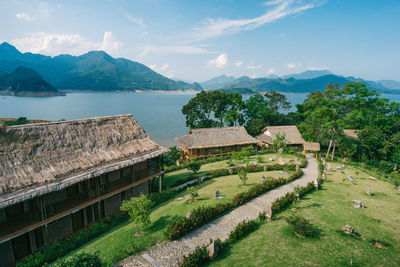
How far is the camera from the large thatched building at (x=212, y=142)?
32.5m

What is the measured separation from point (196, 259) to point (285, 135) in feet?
107

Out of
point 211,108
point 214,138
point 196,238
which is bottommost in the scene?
point 196,238

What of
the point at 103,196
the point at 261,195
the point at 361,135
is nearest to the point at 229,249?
the point at 261,195

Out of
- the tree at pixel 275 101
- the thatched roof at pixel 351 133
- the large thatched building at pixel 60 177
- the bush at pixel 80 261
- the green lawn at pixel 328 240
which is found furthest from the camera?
Result: the tree at pixel 275 101

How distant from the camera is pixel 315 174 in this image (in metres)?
23.7

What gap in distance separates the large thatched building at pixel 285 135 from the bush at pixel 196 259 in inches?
1201

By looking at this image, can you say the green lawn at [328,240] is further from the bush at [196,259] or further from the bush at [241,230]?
the bush at [196,259]

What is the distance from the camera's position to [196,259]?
9305 mm

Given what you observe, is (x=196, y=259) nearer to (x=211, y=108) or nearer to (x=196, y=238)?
(x=196, y=238)

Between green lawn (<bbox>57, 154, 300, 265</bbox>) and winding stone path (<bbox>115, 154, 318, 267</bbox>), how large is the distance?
1.95 feet

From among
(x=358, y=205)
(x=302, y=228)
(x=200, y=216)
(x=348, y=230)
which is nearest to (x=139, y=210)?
(x=200, y=216)

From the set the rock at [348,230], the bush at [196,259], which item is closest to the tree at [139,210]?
the bush at [196,259]

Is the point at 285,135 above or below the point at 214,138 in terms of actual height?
below

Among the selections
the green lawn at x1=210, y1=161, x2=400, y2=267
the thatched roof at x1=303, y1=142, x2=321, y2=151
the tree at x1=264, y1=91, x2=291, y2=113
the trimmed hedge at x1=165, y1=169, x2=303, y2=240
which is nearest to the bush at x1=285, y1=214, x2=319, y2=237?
the green lawn at x1=210, y1=161, x2=400, y2=267
